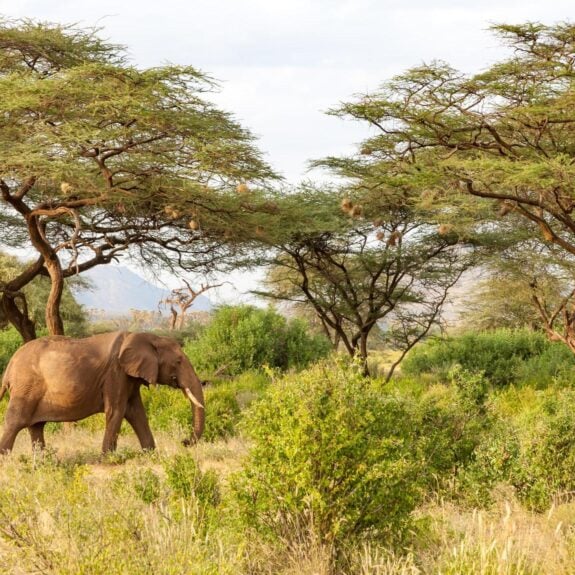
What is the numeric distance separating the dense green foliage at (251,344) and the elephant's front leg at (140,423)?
30.0ft

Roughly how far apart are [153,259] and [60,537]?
17.0m

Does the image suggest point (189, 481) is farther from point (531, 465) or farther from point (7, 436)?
point (7, 436)

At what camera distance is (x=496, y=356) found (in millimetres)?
26062

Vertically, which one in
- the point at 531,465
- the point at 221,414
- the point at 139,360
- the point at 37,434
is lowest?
the point at 221,414

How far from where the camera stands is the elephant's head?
11.2m

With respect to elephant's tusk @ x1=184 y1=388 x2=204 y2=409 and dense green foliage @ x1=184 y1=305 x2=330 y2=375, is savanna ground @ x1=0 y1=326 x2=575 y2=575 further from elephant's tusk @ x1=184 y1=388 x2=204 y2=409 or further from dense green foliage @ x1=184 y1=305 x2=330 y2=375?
dense green foliage @ x1=184 y1=305 x2=330 y2=375

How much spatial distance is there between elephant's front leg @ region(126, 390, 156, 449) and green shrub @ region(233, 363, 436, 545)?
18.0 ft

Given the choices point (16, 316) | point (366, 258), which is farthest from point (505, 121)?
point (16, 316)

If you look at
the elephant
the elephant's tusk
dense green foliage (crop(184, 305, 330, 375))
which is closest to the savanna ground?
the elephant

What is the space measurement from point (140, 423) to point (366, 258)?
12295 millimetres

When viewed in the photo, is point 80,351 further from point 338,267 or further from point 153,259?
point 338,267

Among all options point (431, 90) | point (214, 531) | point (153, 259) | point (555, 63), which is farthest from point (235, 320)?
point (214, 531)

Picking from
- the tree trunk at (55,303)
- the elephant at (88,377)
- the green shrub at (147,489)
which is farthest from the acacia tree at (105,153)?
the green shrub at (147,489)

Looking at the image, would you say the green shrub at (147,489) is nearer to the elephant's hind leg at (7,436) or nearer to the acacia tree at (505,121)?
the elephant's hind leg at (7,436)
